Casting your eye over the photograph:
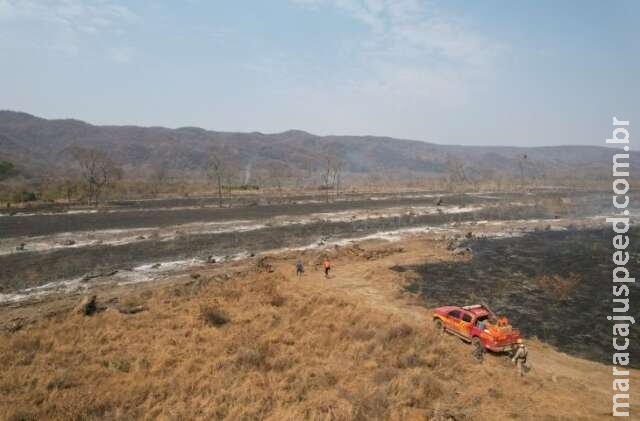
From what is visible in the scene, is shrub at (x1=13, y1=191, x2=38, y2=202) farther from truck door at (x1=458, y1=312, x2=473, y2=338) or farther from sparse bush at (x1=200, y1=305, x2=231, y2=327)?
truck door at (x1=458, y1=312, x2=473, y2=338)

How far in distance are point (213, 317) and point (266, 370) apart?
188 inches

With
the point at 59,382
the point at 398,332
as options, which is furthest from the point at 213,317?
the point at 398,332

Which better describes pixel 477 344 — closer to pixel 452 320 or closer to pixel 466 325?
pixel 466 325

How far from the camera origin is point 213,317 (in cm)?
1630

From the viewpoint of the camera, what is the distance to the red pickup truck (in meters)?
13.5

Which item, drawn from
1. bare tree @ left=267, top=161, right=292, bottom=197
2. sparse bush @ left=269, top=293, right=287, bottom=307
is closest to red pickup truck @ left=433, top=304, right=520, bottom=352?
sparse bush @ left=269, top=293, right=287, bottom=307

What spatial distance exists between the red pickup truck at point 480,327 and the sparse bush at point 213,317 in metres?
8.65

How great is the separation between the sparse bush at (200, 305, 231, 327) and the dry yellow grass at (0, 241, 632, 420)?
69 millimetres

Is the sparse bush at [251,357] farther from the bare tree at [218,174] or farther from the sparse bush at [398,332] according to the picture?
the bare tree at [218,174]

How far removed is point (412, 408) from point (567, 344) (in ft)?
29.5

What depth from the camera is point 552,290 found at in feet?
73.5

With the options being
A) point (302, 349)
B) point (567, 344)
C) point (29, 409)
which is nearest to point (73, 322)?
point (29, 409)

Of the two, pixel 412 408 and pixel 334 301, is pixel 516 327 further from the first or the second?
pixel 412 408

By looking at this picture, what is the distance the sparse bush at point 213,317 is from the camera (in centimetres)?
1619
